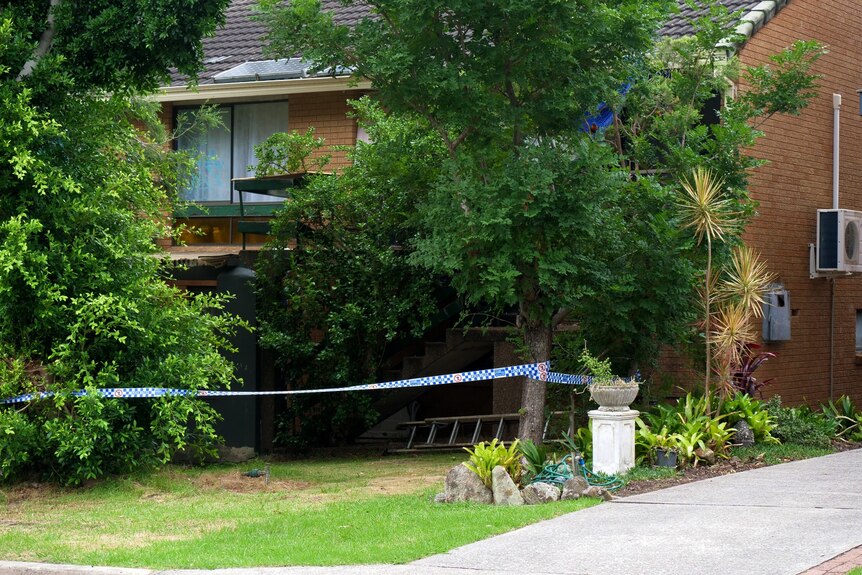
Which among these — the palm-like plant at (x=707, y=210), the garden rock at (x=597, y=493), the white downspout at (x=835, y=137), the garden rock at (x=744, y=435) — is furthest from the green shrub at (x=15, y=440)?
the white downspout at (x=835, y=137)

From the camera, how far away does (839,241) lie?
17750 mm

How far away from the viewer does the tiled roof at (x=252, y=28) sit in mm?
17516

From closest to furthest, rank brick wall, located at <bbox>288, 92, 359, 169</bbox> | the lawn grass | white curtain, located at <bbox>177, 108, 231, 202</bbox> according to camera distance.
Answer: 1. the lawn grass
2. brick wall, located at <bbox>288, 92, 359, 169</bbox>
3. white curtain, located at <bbox>177, 108, 231, 202</bbox>

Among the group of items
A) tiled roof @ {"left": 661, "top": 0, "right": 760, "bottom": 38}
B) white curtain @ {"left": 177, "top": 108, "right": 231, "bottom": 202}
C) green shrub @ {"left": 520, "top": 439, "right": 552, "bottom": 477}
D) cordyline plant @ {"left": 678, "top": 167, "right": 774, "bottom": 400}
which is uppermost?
tiled roof @ {"left": 661, "top": 0, "right": 760, "bottom": 38}

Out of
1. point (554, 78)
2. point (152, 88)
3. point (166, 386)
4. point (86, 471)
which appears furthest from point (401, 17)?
point (86, 471)

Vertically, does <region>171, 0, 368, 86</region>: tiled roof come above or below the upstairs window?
above

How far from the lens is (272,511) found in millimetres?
11203

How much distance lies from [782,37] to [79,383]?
11.3 meters

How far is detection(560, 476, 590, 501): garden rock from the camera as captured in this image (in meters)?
11.0

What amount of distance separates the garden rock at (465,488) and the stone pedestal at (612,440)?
164 cm

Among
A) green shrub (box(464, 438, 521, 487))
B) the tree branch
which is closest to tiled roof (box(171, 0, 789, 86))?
the tree branch

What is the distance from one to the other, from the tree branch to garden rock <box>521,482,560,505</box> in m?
7.03

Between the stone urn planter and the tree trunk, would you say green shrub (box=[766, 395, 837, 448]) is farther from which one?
the stone urn planter

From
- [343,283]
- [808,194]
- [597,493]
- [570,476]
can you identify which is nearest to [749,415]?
[570,476]
